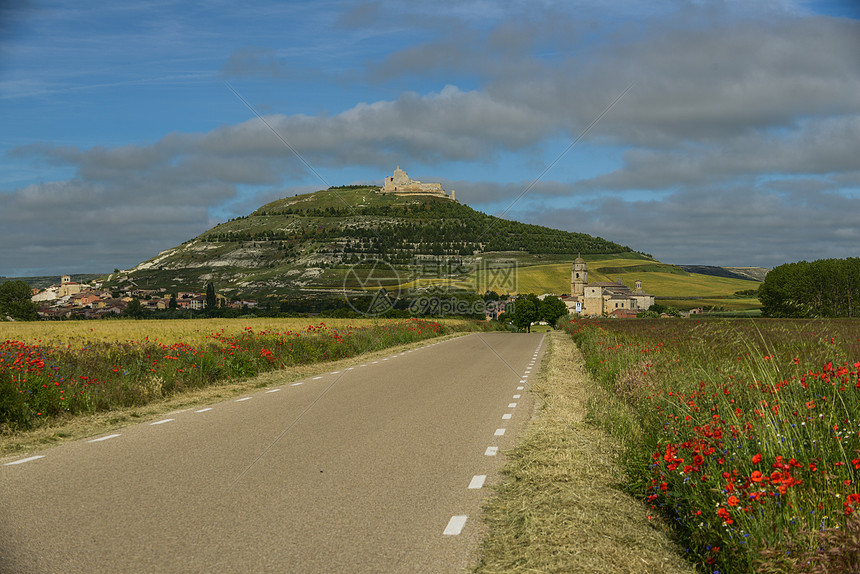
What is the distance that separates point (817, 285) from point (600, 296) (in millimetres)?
50524

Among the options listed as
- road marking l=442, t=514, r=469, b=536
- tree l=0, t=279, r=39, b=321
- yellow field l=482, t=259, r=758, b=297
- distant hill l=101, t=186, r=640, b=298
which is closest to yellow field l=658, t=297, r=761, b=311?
yellow field l=482, t=259, r=758, b=297

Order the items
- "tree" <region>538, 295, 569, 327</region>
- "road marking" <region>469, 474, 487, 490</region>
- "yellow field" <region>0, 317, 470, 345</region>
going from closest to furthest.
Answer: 1. "road marking" <region>469, 474, 487, 490</region>
2. "yellow field" <region>0, 317, 470, 345</region>
3. "tree" <region>538, 295, 569, 327</region>

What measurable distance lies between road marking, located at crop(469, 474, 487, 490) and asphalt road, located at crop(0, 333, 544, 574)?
0.01 m

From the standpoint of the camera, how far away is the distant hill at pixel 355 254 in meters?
110

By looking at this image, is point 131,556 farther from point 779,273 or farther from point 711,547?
point 779,273

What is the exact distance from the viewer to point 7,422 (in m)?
10.5

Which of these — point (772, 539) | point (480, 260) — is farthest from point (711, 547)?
point (480, 260)

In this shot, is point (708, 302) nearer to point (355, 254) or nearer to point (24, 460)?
point (355, 254)

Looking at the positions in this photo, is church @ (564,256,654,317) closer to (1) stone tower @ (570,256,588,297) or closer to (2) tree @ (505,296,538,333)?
(1) stone tower @ (570,256,588,297)

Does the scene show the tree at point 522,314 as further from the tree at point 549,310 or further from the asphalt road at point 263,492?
the asphalt road at point 263,492

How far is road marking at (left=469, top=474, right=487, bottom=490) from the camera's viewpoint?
7113 mm

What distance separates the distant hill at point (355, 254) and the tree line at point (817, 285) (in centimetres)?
4958

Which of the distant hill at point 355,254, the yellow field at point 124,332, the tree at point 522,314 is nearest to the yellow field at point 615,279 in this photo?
the distant hill at point 355,254

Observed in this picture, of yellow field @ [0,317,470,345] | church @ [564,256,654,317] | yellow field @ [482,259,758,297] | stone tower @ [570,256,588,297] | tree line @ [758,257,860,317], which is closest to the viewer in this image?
yellow field @ [0,317,470,345]
